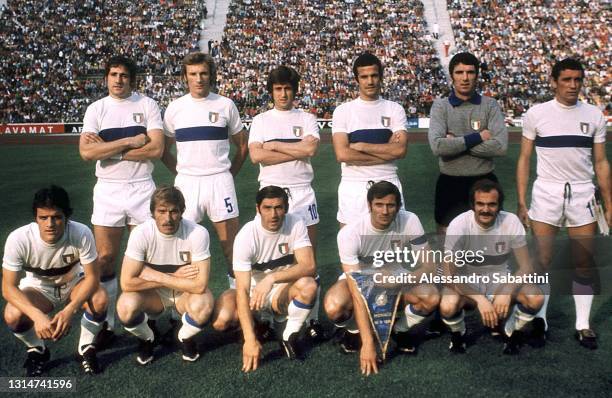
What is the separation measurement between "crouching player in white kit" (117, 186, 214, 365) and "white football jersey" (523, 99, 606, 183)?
2727 millimetres

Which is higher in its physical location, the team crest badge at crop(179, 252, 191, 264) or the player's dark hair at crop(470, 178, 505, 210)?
the player's dark hair at crop(470, 178, 505, 210)

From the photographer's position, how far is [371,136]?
16.1 ft

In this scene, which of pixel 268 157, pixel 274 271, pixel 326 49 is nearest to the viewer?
pixel 274 271

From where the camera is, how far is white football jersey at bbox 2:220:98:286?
4.05 m

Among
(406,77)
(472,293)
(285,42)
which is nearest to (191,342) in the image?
(472,293)

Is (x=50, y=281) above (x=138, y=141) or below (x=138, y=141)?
below

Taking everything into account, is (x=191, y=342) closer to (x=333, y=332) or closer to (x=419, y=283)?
(x=333, y=332)

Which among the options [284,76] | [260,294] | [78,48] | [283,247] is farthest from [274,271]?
[78,48]

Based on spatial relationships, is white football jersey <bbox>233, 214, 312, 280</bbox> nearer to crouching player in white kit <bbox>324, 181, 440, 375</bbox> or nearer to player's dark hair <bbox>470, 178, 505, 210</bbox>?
crouching player in white kit <bbox>324, 181, 440, 375</bbox>

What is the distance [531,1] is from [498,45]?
486cm

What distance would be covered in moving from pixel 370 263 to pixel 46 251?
93.8 inches

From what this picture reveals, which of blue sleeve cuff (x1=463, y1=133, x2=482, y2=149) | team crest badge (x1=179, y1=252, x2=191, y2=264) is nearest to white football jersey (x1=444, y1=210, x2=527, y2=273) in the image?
blue sleeve cuff (x1=463, y1=133, x2=482, y2=149)

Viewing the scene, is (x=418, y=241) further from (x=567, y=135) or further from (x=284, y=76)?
(x=284, y=76)

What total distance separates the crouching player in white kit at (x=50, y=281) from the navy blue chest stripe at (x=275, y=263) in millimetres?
1150
